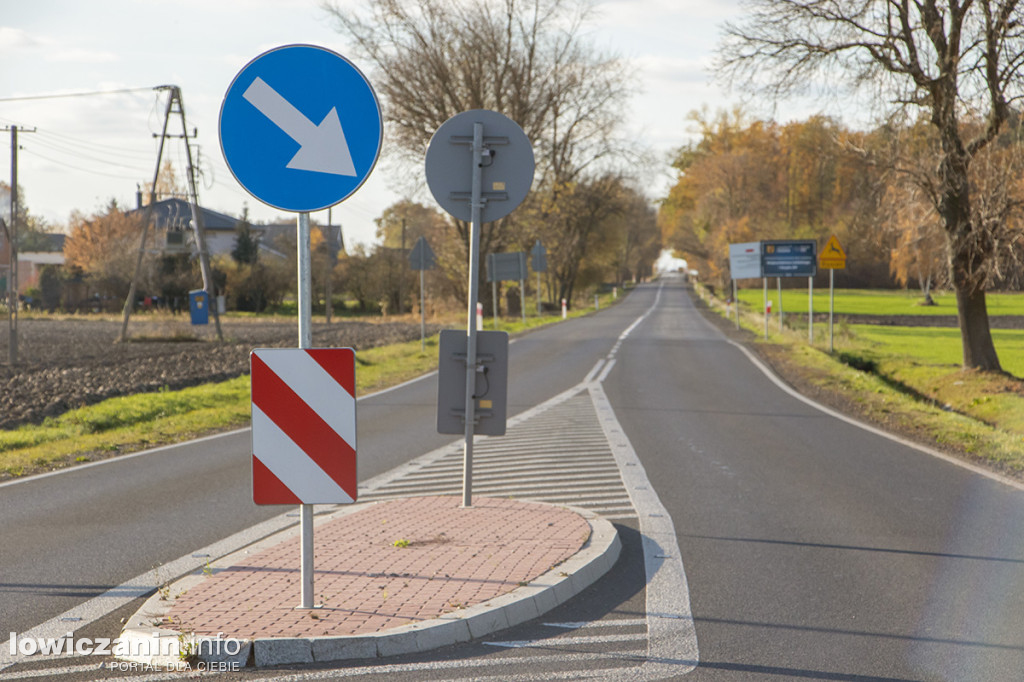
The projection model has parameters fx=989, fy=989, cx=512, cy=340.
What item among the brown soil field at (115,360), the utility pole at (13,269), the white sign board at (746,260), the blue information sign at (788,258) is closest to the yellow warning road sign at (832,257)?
the blue information sign at (788,258)

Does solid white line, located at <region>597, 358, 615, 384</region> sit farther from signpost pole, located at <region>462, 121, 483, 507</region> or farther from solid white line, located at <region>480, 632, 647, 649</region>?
solid white line, located at <region>480, 632, 647, 649</region>

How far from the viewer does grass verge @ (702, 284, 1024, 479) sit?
39.9 feet

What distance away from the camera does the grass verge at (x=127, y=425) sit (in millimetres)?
11344

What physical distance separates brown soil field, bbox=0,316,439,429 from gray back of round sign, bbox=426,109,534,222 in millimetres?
9397

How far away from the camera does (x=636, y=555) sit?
256 inches

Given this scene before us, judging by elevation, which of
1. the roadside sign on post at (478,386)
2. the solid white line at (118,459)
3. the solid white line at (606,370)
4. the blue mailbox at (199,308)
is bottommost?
the solid white line at (118,459)

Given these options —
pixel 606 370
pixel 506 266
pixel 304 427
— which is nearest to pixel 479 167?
pixel 304 427

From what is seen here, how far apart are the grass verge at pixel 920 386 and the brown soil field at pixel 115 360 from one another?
12231 millimetres

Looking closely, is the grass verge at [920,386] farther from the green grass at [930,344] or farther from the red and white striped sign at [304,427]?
the red and white striped sign at [304,427]

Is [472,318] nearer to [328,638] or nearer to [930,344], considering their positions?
[328,638]

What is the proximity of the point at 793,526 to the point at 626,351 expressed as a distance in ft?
66.6

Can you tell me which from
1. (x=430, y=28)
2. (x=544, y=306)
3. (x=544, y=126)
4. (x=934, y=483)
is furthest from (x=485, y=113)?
(x=544, y=306)

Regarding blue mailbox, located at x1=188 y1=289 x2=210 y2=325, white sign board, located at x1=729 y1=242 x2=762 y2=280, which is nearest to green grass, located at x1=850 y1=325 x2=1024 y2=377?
white sign board, located at x1=729 y1=242 x2=762 y2=280

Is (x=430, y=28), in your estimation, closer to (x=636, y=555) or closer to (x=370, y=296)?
(x=370, y=296)
